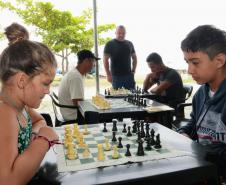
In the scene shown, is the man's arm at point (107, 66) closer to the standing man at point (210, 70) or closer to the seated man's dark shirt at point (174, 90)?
the seated man's dark shirt at point (174, 90)

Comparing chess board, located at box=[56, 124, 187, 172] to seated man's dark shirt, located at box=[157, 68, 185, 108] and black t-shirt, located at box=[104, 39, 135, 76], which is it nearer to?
seated man's dark shirt, located at box=[157, 68, 185, 108]

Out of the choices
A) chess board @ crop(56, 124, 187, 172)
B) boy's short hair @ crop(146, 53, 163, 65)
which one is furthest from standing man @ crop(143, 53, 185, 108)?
chess board @ crop(56, 124, 187, 172)

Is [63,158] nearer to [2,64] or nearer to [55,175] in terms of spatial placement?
[55,175]

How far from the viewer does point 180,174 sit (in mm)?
1141

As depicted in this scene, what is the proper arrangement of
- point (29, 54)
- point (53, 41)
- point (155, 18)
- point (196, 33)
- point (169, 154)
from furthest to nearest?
point (53, 41)
point (155, 18)
point (196, 33)
point (169, 154)
point (29, 54)

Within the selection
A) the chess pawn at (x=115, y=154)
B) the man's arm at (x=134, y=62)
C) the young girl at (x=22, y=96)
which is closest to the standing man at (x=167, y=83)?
the man's arm at (x=134, y=62)

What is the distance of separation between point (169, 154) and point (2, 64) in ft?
2.83

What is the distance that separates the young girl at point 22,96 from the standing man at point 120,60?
4.07 metres

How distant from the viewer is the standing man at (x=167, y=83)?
4.25 meters

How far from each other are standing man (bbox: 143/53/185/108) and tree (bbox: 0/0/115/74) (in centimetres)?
242

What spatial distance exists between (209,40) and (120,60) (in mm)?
3703

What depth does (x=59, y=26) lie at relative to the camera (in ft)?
22.8

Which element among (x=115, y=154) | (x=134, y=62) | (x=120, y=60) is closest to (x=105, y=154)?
(x=115, y=154)

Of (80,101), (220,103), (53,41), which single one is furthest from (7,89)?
(53,41)
